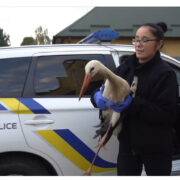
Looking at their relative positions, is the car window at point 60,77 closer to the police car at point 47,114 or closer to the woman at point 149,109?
the police car at point 47,114

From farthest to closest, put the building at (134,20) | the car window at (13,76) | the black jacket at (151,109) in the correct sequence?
the building at (134,20), the car window at (13,76), the black jacket at (151,109)

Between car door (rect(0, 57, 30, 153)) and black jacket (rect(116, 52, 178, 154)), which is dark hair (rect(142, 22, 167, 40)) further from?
car door (rect(0, 57, 30, 153))

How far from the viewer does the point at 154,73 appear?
2.25 meters

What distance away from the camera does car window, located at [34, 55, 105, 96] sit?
301 centimetres

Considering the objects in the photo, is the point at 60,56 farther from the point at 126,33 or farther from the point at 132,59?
the point at 126,33

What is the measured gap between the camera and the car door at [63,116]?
287 centimetres

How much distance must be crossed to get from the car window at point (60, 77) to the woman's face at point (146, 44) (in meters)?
0.75

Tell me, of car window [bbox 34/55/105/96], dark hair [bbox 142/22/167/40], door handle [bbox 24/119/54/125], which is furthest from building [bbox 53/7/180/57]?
dark hair [bbox 142/22/167/40]

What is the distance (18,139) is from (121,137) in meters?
0.92

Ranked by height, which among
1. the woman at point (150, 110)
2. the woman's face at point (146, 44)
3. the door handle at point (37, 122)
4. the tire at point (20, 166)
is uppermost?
the woman's face at point (146, 44)

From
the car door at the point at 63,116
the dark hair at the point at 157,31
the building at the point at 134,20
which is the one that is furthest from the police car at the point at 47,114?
the building at the point at 134,20

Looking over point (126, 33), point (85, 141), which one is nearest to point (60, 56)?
point (85, 141)

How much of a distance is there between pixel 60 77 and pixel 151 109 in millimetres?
1142

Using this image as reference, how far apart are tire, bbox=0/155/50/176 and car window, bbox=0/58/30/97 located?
57 centimetres
